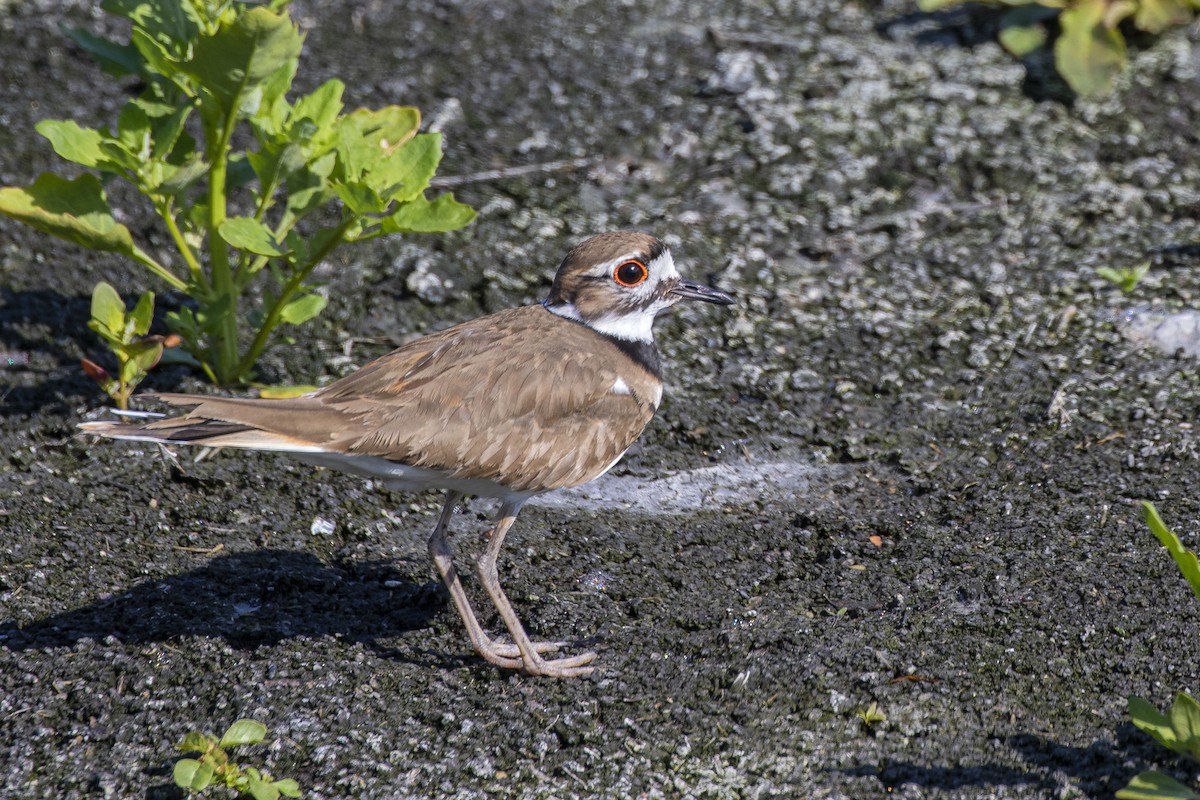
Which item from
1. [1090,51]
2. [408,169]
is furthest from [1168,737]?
[1090,51]

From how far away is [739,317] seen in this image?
18.4 feet

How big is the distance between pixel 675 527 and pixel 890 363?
139cm

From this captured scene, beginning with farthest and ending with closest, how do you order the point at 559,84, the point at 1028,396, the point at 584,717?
the point at 559,84, the point at 1028,396, the point at 584,717

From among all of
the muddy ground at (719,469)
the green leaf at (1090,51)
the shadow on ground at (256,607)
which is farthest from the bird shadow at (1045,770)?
the green leaf at (1090,51)

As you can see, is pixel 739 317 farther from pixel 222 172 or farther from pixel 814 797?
pixel 814 797

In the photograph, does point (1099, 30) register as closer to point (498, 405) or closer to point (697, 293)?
point (697, 293)

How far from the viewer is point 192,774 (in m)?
3.19

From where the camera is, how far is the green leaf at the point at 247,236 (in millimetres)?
4305

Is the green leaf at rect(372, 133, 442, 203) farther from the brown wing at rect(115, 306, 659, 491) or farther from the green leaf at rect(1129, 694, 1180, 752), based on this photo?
the green leaf at rect(1129, 694, 1180, 752)

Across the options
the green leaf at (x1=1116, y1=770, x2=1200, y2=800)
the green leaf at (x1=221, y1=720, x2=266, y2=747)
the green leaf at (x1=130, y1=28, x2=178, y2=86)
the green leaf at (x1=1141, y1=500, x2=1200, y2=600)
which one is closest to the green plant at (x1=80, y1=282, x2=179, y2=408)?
the green leaf at (x1=130, y1=28, x2=178, y2=86)

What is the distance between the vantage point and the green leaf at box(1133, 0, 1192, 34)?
6664 millimetres

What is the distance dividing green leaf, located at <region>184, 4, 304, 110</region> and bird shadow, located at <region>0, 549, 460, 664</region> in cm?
161

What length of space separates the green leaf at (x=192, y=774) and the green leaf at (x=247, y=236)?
5.95ft

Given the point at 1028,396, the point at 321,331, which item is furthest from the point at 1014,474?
the point at 321,331
